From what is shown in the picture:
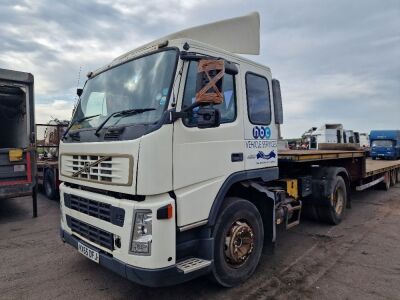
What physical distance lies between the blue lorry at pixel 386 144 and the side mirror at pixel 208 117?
20.8 m

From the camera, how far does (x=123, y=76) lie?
146 inches

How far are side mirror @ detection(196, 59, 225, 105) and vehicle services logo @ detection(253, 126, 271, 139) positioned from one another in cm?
130

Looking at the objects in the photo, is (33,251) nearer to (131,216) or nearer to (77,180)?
(77,180)

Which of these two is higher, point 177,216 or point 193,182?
point 193,182

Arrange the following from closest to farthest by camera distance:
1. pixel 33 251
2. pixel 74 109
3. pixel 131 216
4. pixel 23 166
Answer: pixel 131 216, pixel 74 109, pixel 33 251, pixel 23 166

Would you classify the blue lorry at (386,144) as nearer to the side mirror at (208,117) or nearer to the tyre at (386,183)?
the tyre at (386,183)

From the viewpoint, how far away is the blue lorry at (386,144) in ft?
69.1

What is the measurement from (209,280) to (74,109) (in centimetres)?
279

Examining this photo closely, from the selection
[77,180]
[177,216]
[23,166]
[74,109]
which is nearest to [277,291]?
[177,216]

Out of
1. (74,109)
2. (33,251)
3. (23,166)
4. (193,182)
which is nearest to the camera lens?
(193,182)

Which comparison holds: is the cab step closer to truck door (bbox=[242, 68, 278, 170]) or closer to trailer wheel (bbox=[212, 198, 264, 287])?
trailer wheel (bbox=[212, 198, 264, 287])

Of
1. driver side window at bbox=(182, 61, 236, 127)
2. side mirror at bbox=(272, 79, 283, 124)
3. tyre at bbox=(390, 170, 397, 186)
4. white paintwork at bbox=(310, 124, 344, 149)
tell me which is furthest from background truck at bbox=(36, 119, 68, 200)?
white paintwork at bbox=(310, 124, 344, 149)

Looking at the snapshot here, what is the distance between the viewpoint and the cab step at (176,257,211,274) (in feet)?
10.1

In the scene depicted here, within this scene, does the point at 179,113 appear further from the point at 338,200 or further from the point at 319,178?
the point at 338,200
